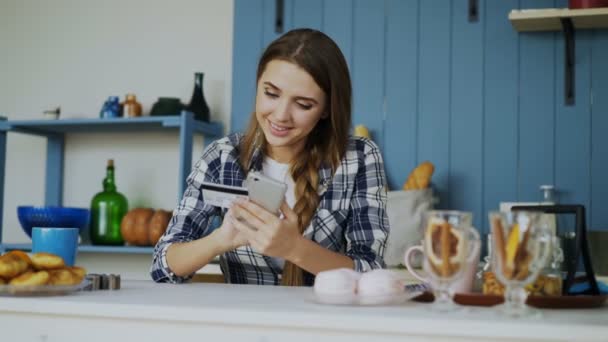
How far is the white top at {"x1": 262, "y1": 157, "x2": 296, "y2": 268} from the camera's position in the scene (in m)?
1.95

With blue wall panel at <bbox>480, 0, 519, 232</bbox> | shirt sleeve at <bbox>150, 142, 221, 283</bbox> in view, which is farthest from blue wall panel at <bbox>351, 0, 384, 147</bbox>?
shirt sleeve at <bbox>150, 142, 221, 283</bbox>

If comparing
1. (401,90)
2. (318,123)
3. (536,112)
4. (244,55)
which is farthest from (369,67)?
(318,123)

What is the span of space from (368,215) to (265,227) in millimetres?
464

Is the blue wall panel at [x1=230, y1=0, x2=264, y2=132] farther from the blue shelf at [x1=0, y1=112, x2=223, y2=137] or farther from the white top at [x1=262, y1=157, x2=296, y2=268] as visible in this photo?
the white top at [x1=262, y1=157, x2=296, y2=268]

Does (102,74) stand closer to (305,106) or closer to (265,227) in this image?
(305,106)

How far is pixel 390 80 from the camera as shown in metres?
3.27

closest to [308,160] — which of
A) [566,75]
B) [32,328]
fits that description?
[32,328]

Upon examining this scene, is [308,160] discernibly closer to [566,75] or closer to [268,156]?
[268,156]

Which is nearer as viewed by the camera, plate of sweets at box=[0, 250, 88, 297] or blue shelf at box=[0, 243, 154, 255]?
plate of sweets at box=[0, 250, 88, 297]

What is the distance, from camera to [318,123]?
199 centimetres

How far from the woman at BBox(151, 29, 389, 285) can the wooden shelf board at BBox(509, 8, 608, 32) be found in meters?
1.22

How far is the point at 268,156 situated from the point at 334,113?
23cm

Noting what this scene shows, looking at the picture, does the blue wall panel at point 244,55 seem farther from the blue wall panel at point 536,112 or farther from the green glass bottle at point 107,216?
the blue wall panel at point 536,112

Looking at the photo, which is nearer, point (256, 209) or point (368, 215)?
point (256, 209)
